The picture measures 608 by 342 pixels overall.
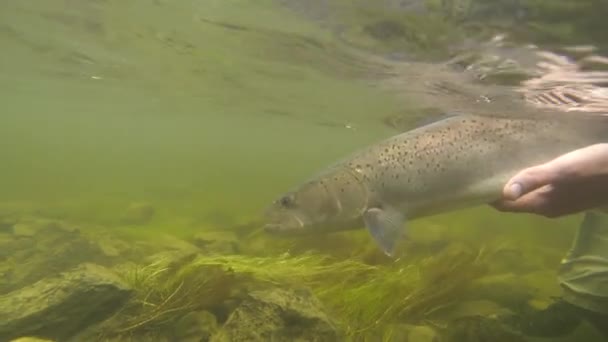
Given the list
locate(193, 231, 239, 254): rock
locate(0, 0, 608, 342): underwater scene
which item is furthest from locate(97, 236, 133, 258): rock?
locate(193, 231, 239, 254): rock

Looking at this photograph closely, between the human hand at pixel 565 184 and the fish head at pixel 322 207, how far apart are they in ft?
5.40

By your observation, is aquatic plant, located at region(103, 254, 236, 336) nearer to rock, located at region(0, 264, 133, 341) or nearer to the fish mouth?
rock, located at region(0, 264, 133, 341)

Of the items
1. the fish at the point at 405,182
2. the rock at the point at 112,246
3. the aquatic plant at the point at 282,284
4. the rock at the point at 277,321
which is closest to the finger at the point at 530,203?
the fish at the point at 405,182

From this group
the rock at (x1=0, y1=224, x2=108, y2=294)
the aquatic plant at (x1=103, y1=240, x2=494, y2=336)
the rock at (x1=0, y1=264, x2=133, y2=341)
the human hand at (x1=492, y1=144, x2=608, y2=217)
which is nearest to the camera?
the human hand at (x1=492, y1=144, x2=608, y2=217)

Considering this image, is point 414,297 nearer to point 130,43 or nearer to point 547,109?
point 547,109

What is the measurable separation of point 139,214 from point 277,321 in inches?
545

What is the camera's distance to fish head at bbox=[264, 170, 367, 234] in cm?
526

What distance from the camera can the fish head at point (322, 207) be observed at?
17.3ft

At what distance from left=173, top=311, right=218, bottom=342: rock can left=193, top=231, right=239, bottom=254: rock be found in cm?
426

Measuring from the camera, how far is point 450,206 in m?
5.28

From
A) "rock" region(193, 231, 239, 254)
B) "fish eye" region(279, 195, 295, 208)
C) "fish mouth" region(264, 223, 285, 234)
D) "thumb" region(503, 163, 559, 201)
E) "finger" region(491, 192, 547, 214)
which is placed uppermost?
"thumb" region(503, 163, 559, 201)

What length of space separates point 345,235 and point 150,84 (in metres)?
15.3

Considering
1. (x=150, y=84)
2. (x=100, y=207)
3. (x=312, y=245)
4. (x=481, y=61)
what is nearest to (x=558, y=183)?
(x=481, y=61)

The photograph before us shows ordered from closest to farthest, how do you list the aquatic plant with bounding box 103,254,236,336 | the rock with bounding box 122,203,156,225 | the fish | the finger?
1. the finger
2. the aquatic plant with bounding box 103,254,236,336
3. the fish
4. the rock with bounding box 122,203,156,225
